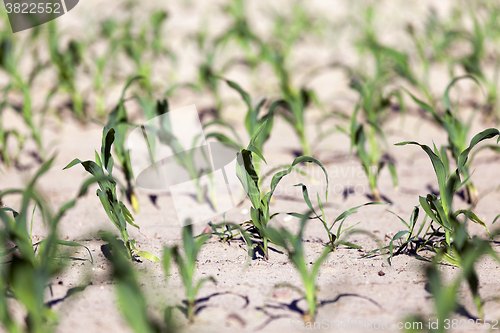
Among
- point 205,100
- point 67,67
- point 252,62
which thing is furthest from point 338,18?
point 67,67

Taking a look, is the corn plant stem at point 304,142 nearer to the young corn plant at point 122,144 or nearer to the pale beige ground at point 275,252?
the pale beige ground at point 275,252

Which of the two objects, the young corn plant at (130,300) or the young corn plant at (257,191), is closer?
the young corn plant at (130,300)

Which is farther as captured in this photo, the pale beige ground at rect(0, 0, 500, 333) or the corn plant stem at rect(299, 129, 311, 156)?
the corn plant stem at rect(299, 129, 311, 156)

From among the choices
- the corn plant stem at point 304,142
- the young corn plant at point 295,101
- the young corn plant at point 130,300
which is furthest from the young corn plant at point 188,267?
the corn plant stem at point 304,142

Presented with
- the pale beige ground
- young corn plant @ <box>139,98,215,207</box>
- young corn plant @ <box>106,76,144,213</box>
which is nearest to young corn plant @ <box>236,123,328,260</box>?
the pale beige ground

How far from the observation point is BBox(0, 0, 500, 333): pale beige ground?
1412 mm

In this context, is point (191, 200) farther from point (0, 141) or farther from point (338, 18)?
point (338, 18)

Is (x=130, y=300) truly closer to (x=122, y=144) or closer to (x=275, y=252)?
(x=275, y=252)

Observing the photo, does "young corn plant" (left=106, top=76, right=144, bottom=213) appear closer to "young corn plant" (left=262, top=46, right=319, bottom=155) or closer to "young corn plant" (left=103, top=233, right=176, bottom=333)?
"young corn plant" (left=262, top=46, right=319, bottom=155)

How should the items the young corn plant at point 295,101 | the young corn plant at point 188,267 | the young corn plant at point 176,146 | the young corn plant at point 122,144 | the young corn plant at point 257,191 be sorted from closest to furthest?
the young corn plant at point 188,267
the young corn plant at point 257,191
the young corn plant at point 122,144
the young corn plant at point 176,146
the young corn plant at point 295,101

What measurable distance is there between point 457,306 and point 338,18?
13.0ft

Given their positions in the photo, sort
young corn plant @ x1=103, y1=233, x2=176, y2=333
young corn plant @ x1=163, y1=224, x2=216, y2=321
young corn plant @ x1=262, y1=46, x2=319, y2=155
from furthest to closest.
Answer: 1. young corn plant @ x1=262, y1=46, x2=319, y2=155
2. young corn plant @ x1=163, y1=224, x2=216, y2=321
3. young corn plant @ x1=103, y1=233, x2=176, y2=333

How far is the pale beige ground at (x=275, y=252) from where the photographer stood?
4.63 ft

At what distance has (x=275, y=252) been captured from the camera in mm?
1806
